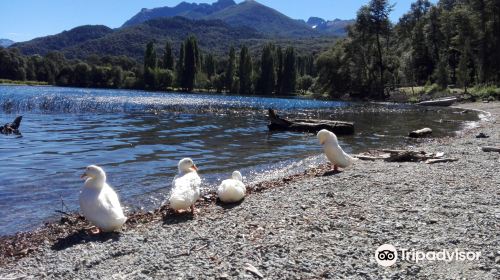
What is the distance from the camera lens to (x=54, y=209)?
35.3 ft

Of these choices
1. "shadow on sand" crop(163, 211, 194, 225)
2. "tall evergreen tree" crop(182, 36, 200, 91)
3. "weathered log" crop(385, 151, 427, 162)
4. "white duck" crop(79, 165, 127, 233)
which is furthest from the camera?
"tall evergreen tree" crop(182, 36, 200, 91)

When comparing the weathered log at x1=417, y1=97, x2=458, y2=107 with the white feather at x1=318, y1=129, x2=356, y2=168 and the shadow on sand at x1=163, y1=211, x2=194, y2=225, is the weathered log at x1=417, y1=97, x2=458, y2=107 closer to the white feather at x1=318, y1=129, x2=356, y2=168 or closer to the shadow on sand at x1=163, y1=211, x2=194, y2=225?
the white feather at x1=318, y1=129, x2=356, y2=168

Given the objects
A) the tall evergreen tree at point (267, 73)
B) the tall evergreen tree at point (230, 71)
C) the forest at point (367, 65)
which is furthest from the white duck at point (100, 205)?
the tall evergreen tree at point (230, 71)

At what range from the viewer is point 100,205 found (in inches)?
325

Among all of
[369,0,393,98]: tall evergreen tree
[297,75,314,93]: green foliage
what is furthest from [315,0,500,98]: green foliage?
[297,75,314,93]: green foliage

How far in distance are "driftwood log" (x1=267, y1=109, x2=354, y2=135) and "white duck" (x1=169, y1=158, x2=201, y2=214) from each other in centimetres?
1956

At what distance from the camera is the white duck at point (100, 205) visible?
324 inches

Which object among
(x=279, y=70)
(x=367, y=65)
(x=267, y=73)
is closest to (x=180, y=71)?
(x=267, y=73)

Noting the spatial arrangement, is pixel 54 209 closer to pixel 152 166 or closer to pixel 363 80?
pixel 152 166

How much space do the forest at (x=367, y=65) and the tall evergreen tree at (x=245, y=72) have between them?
34cm

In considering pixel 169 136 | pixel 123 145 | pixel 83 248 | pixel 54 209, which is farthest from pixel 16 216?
pixel 169 136

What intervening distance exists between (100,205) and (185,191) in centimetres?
195

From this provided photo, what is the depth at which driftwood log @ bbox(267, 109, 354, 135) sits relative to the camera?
2892cm

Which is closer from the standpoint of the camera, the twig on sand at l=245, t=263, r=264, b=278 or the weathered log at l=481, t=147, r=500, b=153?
the twig on sand at l=245, t=263, r=264, b=278
